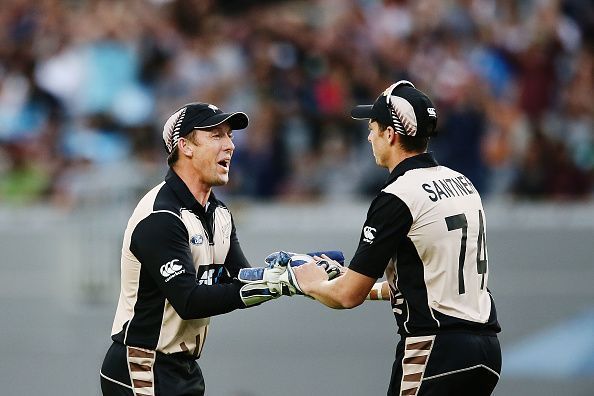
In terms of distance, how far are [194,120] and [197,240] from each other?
23.4 inches

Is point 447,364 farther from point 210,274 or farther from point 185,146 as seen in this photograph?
point 185,146

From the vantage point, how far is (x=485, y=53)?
35.6 ft

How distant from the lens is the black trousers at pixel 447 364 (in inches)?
198

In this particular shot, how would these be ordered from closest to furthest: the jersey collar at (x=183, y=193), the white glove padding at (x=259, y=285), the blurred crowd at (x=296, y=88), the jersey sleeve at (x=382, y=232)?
1. the jersey sleeve at (x=382, y=232)
2. the white glove padding at (x=259, y=285)
3. the jersey collar at (x=183, y=193)
4. the blurred crowd at (x=296, y=88)

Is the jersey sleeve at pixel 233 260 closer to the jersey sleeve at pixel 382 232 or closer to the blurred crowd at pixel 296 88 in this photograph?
the jersey sleeve at pixel 382 232

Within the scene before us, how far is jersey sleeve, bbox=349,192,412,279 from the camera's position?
5.02m

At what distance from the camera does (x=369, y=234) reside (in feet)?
16.6

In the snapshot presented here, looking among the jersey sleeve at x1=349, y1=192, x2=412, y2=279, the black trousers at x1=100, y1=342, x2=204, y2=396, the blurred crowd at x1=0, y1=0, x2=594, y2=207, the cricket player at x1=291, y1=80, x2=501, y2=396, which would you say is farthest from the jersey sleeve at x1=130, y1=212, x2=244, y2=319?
the blurred crowd at x1=0, y1=0, x2=594, y2=207

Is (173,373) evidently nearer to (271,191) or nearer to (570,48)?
(271,191)

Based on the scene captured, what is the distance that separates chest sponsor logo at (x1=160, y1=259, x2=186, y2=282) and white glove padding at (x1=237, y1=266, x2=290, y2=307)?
0.32 m

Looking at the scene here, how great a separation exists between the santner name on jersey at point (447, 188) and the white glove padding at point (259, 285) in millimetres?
858

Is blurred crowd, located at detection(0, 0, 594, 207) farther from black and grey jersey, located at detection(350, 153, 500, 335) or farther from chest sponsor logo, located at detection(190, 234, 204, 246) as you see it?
black and grey jersey, located at detection(350, 153, 500, 335)

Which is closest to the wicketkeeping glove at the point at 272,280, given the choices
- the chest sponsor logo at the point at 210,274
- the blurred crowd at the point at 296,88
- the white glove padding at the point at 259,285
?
the white glove padding at the point at 259,285

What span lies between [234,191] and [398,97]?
16.1 ft
